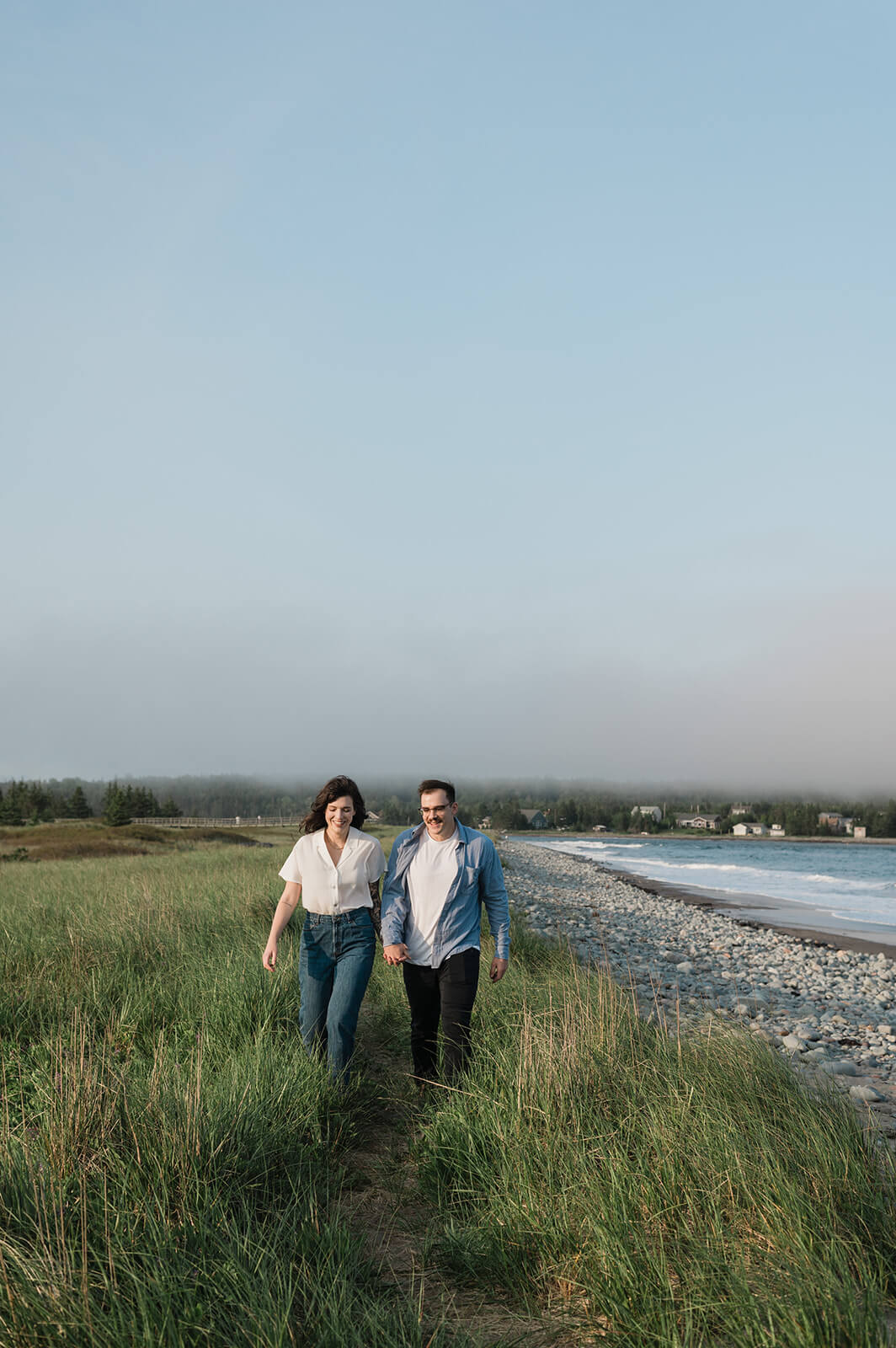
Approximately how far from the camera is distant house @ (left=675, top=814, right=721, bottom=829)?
449 feet

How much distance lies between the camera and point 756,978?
12898 millimetres

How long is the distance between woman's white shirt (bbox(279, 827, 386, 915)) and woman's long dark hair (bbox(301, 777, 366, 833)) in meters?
0.11

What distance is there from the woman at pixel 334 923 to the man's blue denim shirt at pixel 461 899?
0.14 meters

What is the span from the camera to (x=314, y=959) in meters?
5.04

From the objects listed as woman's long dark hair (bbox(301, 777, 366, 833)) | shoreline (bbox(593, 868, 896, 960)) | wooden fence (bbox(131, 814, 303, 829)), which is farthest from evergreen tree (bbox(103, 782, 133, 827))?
woman's long dark hair (bbox(301, 777, 366, 833))

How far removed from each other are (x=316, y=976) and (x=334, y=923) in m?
0.36

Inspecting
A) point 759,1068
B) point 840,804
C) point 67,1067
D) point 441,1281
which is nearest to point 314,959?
point 67,1067

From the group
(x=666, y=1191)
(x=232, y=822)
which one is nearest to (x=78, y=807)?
(x=232, y=822)

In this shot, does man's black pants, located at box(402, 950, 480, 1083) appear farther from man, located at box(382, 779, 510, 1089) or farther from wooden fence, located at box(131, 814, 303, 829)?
wooden fence, located at box(131, 814, 303, 829)

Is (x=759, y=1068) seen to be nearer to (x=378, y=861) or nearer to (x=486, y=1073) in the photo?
(x=486, y=1073)

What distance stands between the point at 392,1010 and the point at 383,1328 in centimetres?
476

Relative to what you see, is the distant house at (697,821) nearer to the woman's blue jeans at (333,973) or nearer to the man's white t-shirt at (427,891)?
the man's white t-shirt at (427,891)

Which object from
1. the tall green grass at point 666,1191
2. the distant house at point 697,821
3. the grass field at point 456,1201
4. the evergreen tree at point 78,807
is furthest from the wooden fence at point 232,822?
the distant house at point 697,821

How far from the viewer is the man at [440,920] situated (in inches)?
194
